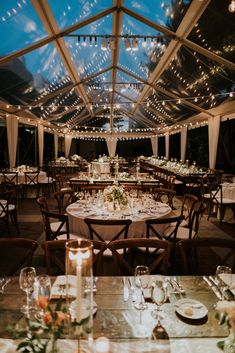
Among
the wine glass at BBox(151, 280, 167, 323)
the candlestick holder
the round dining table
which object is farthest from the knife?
the round dining table

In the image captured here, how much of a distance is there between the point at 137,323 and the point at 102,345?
299 mm

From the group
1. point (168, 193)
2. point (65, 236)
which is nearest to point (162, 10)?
point (168, 193)

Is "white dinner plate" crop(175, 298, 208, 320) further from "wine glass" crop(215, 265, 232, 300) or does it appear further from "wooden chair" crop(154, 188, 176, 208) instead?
"wooden chair" crop(154, 188, 176, 208)

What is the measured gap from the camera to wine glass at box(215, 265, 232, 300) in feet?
6.05

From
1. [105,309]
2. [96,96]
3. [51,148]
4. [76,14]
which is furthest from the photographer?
[51,148]

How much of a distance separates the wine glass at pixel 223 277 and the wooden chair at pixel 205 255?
0.52 m

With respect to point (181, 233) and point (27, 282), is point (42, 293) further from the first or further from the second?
point (181, 233)

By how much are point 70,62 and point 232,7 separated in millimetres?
6708

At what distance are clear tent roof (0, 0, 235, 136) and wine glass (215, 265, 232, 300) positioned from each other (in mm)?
4721

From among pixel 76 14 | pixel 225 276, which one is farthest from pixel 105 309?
pixel 76 14

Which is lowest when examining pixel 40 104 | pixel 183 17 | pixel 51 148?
pixel 51 148

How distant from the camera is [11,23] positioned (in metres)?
5.96

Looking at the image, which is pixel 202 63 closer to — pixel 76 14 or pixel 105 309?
pixel 76 14

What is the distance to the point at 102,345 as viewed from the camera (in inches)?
52.7
